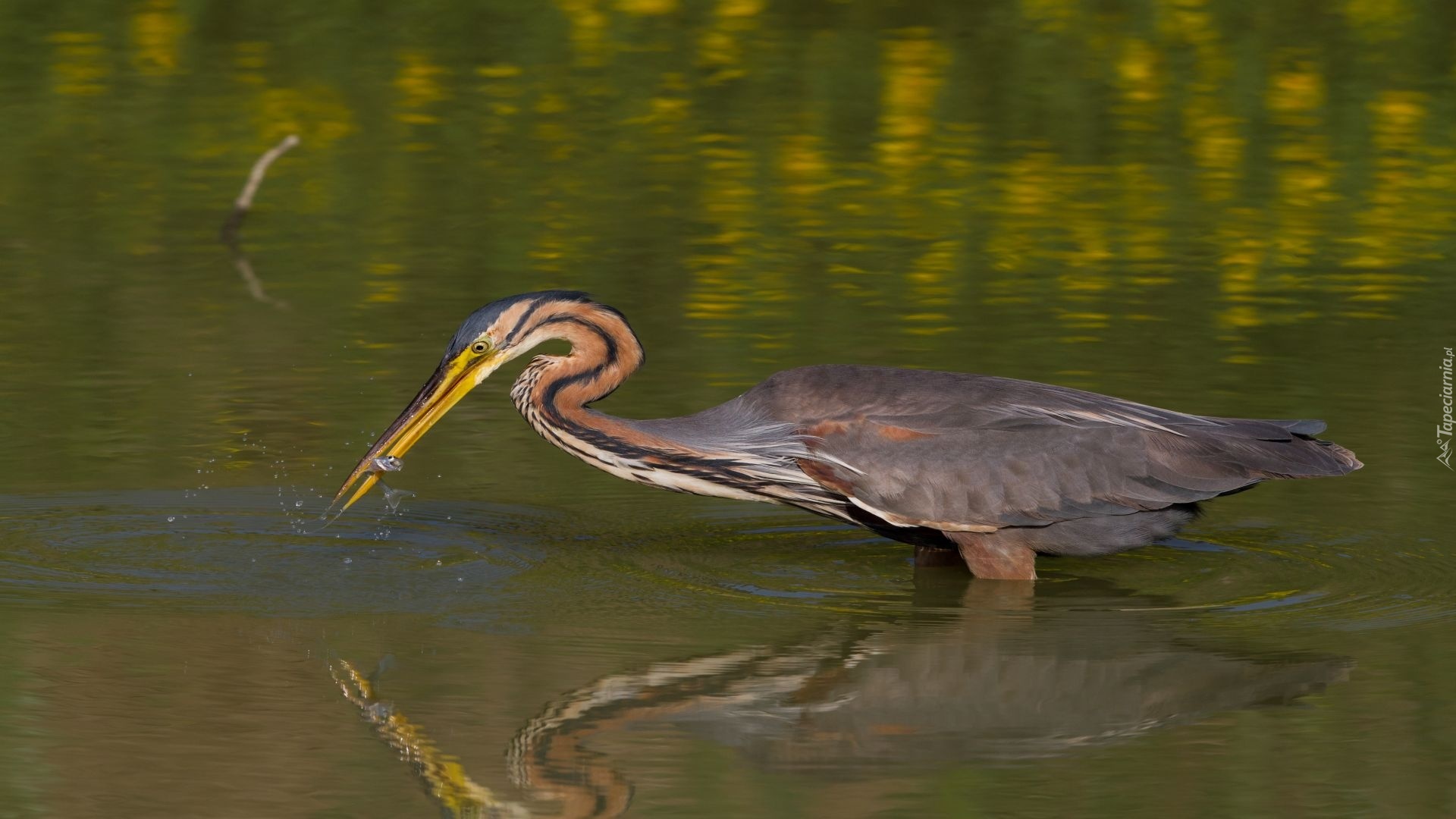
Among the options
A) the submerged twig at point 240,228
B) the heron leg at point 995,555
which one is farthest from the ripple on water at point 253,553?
the submerged twig at point 240,228

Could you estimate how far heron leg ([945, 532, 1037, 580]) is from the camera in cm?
975

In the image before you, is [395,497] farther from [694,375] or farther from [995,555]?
[995,555]

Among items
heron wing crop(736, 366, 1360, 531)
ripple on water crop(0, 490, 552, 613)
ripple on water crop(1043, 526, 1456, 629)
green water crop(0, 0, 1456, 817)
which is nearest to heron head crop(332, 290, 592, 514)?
ripple on water crop(0, 490, 552, 613)

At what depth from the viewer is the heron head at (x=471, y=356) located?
958 cm

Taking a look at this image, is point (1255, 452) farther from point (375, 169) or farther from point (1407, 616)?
point (375, 169)

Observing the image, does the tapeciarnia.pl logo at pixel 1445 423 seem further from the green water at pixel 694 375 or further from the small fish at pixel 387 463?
the small fish at pixel 387 463

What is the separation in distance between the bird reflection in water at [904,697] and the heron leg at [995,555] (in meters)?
0.46

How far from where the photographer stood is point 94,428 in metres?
11.8

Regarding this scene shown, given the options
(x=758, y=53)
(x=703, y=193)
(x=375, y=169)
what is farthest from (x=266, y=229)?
(x=758, y=53)

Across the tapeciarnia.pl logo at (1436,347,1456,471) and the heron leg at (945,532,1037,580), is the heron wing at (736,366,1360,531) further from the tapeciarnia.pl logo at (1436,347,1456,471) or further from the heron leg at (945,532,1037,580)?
the tapeciarnia.pl logo at (1436,347,1456,471)

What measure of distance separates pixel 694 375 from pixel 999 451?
3.45 metres

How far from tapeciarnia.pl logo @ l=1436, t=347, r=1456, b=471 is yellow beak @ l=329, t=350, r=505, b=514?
455cm

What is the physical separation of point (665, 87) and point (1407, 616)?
43.4 ft

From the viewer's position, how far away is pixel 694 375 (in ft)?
42.4
